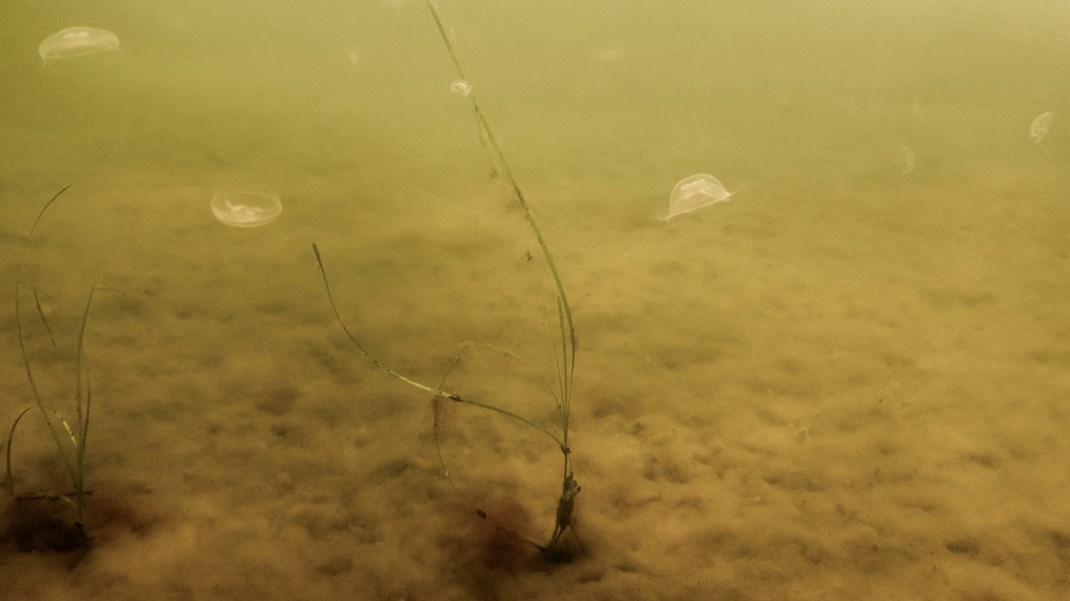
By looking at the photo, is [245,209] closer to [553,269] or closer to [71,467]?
[71,467]

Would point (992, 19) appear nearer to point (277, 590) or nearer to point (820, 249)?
point (820, 249)

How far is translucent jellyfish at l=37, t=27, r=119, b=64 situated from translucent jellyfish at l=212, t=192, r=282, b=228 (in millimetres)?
2685

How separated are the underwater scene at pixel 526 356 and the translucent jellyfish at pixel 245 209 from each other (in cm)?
2

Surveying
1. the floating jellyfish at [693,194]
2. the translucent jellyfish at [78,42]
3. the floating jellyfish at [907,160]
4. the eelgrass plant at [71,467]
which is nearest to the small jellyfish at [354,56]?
the translucent jellyfish at [78,42]

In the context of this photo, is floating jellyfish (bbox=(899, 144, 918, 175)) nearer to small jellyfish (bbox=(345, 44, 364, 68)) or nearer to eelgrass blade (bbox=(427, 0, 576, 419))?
eelgrass blade (bbox=(427, 0, 576, 419))

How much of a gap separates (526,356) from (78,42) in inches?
198

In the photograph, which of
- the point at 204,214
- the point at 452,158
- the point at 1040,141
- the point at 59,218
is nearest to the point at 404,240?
the point at 204,214

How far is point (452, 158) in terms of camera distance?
471 cm

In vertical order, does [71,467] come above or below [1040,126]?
below

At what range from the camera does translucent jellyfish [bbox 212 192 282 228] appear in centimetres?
339

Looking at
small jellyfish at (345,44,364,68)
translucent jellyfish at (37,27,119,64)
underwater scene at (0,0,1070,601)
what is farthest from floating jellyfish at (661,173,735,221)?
small jellyfish at (345,44,364,68)

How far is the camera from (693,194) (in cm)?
368

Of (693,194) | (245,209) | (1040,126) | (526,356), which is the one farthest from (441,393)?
(1040,126)

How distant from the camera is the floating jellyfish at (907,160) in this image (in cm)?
445
